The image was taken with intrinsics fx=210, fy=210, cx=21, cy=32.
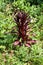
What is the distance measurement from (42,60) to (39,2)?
2803mm

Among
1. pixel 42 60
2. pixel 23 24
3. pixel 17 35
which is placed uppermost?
pixel 23 24

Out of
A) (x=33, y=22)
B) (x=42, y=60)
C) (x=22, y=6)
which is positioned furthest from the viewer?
(x=22, y=6)

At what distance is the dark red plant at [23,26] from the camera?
208 inches

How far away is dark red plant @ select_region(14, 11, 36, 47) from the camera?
5277 mm

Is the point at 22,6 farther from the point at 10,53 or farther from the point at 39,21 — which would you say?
the point at 10,53

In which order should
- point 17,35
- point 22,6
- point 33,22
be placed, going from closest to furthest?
1. point 17,35
2. point 33,22
3. point 22,6

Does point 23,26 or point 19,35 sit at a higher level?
point 23,26

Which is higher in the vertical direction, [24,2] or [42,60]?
[24,2]

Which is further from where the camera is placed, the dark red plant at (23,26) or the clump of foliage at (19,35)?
the dark red plant at (23,26)

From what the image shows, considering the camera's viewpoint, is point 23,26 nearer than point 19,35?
Yes

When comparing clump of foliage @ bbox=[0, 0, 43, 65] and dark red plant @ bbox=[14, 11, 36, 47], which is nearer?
clump of foliage @ bbox=[0, 0, 43, 65]

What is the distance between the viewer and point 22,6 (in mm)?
6859

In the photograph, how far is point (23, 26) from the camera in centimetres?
534

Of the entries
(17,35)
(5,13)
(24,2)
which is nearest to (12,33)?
(17,35)
